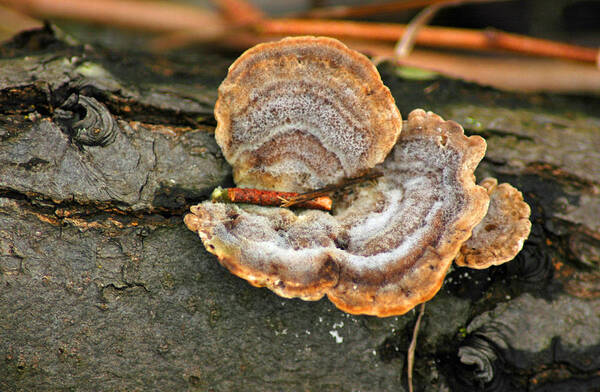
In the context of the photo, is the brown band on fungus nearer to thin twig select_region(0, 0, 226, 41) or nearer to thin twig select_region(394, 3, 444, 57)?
thin twig select_region(394, 3, 444, 57)

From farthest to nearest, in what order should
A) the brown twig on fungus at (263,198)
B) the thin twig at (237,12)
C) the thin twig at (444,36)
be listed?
the thin twig at (237,12)
the thin twig at (444,36)
the brown twig on fungus at (263,198)

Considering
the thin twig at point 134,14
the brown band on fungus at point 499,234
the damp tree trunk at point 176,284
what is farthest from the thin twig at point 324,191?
the thin twig at point 134,14

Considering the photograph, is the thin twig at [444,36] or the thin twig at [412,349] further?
the thin twig at [444,36]

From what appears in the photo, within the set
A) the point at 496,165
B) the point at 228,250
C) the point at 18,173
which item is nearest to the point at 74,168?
the point at 18,173

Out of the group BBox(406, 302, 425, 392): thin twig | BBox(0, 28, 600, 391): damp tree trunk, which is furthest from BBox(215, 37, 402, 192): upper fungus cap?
BBox(406, 302, 425, 392): thin twig

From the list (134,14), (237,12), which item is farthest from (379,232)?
(134,14)

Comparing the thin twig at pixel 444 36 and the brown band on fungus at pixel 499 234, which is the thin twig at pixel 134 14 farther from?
the brown band on fungus at pixel 499 234
